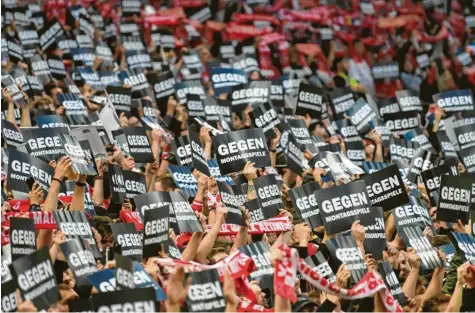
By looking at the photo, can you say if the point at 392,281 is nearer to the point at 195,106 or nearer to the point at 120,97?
the point at 120,97

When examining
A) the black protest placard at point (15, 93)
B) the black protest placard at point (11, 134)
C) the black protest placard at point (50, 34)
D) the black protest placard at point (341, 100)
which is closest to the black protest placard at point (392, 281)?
the black protest placard at point (11, 134)

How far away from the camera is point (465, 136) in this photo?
665 inches

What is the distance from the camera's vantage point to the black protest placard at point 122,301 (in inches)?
326

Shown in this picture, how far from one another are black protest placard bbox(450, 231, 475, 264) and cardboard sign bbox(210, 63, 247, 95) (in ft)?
25.5

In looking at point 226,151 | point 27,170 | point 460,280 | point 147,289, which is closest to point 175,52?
point 226,151

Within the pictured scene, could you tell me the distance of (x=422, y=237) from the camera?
12086 millimetres

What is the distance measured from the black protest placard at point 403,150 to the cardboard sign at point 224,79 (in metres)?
2.86

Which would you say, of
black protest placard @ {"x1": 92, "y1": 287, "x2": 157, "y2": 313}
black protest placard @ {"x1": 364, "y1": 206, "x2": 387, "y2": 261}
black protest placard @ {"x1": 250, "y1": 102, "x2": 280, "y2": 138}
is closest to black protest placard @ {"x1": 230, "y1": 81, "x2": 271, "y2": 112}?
black protest placard @ {"x1": 250, "y1": 102, "x2": 280, "y2": 138}

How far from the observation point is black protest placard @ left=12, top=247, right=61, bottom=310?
8.52 m

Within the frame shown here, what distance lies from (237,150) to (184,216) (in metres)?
1.91

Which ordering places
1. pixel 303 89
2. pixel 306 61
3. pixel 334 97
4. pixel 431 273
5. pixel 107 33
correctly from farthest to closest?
pixel 306 61
pixel 107 33
pixel 334 97
pixel 303 89
pixel 431 273

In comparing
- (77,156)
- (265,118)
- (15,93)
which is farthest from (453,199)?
(15,93)

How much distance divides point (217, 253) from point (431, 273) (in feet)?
6.42

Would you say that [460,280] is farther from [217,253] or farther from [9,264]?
[9,264]
